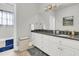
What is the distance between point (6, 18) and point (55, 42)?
105cm

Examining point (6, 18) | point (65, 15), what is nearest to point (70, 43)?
point (65, 15)

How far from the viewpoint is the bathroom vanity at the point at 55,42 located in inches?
69.8

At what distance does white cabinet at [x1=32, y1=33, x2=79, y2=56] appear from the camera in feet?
5.86

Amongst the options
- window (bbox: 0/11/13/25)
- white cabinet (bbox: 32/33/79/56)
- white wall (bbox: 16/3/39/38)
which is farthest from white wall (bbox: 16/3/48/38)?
white cabinet (bbox: 32/33/79/56)

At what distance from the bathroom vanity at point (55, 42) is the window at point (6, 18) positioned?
0.45m

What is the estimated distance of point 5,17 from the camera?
1.46 metres

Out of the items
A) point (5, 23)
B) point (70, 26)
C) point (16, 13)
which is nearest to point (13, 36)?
point (5, 23)

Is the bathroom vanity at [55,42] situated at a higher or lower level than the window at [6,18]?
lower

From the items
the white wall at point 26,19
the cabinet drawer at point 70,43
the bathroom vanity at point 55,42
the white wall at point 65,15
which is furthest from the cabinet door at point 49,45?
Answer: the white wall at point 26,19

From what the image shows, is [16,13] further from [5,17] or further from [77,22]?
[77,22]

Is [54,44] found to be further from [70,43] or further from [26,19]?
[26,19]

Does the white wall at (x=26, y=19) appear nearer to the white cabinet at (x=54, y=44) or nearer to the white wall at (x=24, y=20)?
the white wall at (x=24, y=20)

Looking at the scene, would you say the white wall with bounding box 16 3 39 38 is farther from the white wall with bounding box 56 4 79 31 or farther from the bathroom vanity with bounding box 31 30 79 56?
the white wall with bounding box 56 4 79 31

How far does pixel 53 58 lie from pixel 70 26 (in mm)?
1258
